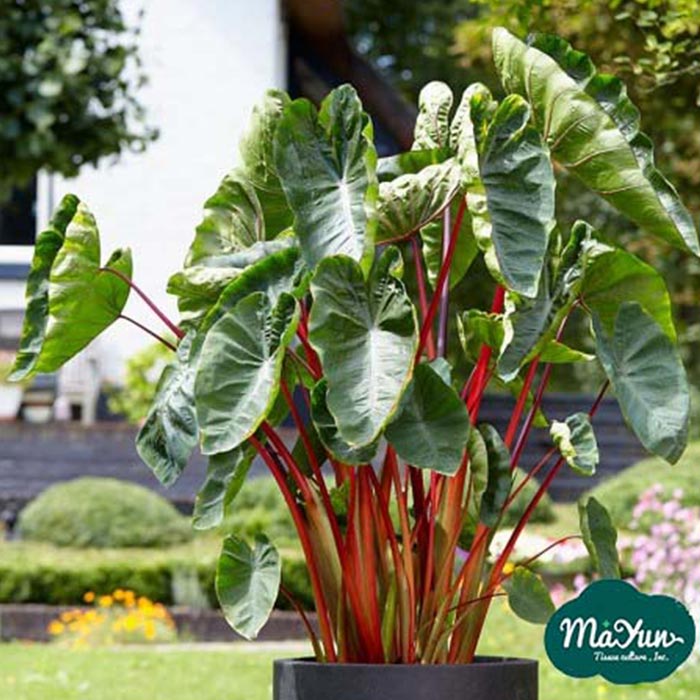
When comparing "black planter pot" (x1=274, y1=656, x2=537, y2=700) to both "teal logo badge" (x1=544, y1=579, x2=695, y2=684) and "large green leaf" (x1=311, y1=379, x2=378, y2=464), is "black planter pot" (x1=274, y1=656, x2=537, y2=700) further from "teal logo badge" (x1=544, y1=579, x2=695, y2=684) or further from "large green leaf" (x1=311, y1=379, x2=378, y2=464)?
"large green leaf" (x1=311, y1=379, x2=378, y2=464)

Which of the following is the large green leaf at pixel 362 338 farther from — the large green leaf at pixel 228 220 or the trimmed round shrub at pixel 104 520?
the trimmed round shrub at pixel 104 520

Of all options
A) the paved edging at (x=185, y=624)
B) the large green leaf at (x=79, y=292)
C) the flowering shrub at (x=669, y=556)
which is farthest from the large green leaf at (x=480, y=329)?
the paved edging at (x=185, y=624)

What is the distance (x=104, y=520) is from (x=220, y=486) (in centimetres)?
660

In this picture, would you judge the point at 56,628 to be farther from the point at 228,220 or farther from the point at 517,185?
the point at 517,185

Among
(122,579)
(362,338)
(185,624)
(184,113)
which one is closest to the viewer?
(362,338)

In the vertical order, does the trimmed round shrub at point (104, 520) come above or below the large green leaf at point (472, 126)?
below

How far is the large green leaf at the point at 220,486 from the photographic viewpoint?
2.80 meters

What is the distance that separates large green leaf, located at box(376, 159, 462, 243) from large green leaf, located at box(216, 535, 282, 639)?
1.96 feet

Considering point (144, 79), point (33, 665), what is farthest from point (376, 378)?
point (144, 79)

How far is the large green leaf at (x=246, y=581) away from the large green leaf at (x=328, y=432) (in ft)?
0.86

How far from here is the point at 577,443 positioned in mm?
2869

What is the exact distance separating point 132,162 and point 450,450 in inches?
369

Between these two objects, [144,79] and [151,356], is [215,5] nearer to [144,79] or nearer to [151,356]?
[151,356]

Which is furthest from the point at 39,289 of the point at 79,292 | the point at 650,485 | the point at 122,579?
the point at 650,485
